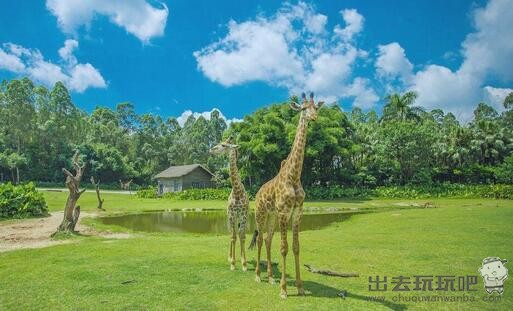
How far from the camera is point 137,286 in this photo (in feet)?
27.1

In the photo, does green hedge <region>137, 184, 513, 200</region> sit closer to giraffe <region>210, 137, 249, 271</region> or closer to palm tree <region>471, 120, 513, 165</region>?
palm tree <region>471, 120, 513, 165</region>

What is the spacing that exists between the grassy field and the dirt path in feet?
5.71

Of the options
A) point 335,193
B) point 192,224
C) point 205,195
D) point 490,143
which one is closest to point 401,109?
point 490,143

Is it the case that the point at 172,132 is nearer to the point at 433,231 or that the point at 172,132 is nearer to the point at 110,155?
the point at 110,155

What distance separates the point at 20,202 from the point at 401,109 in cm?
5539

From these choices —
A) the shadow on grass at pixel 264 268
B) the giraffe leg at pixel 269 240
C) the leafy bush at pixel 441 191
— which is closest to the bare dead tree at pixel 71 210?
the shadow on grass at pixel 264 268

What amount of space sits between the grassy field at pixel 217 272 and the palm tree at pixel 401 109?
159 feet

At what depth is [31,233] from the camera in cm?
1758

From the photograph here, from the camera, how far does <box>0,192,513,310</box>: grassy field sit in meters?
7.15

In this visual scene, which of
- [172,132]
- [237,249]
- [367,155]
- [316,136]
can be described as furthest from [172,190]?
[237,249]

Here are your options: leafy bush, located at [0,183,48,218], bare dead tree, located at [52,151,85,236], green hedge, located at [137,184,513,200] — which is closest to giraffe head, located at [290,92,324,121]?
bare dead tree, located at [52,151,85,236]

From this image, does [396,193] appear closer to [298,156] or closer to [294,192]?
[298,156]

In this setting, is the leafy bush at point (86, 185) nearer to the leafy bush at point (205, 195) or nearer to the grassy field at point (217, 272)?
the leafy bush at point (205, 195)

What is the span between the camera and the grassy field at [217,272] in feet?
23.5
